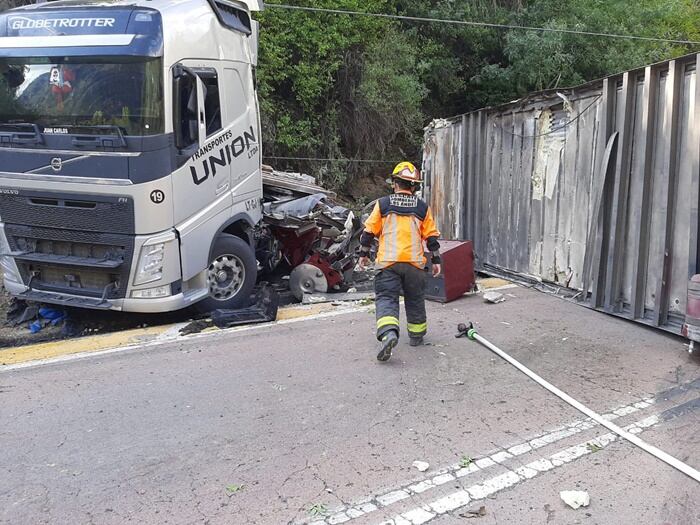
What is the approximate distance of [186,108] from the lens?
587 cm

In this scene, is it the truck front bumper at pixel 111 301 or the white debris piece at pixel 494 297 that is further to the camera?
the white debris piece at pixel 494 297

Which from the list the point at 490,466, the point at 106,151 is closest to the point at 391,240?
the point at 490,466

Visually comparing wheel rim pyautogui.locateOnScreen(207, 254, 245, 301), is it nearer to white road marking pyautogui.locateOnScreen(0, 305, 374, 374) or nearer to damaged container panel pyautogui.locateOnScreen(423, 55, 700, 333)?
white road marking pyautogui.locateOnScreen(0, 305, 374, 374)

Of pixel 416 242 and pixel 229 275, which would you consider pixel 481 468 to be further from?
pixel 229 275

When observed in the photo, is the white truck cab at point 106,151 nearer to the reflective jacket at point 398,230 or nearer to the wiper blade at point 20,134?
the wiper blade at point 20,134

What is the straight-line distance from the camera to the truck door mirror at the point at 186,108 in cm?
570

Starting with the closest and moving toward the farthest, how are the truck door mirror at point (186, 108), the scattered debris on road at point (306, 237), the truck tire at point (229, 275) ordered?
the truck door mirror at point (186, 108) < the truck tire at point (229, 275) < the scattered debris on road at point (306, 237)

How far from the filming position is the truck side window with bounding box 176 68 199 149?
5.79 meters

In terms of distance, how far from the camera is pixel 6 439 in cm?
366

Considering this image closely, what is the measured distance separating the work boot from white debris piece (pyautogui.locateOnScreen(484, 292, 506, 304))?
2.45 m

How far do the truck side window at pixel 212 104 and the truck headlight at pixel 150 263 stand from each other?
1434 millimetres

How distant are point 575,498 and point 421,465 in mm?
820

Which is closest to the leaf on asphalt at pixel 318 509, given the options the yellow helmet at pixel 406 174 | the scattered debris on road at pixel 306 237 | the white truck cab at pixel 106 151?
the yellow helmet at pixel 406 174

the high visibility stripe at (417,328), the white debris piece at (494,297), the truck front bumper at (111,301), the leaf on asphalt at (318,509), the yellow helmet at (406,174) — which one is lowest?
the white debris piece at (494,297)
